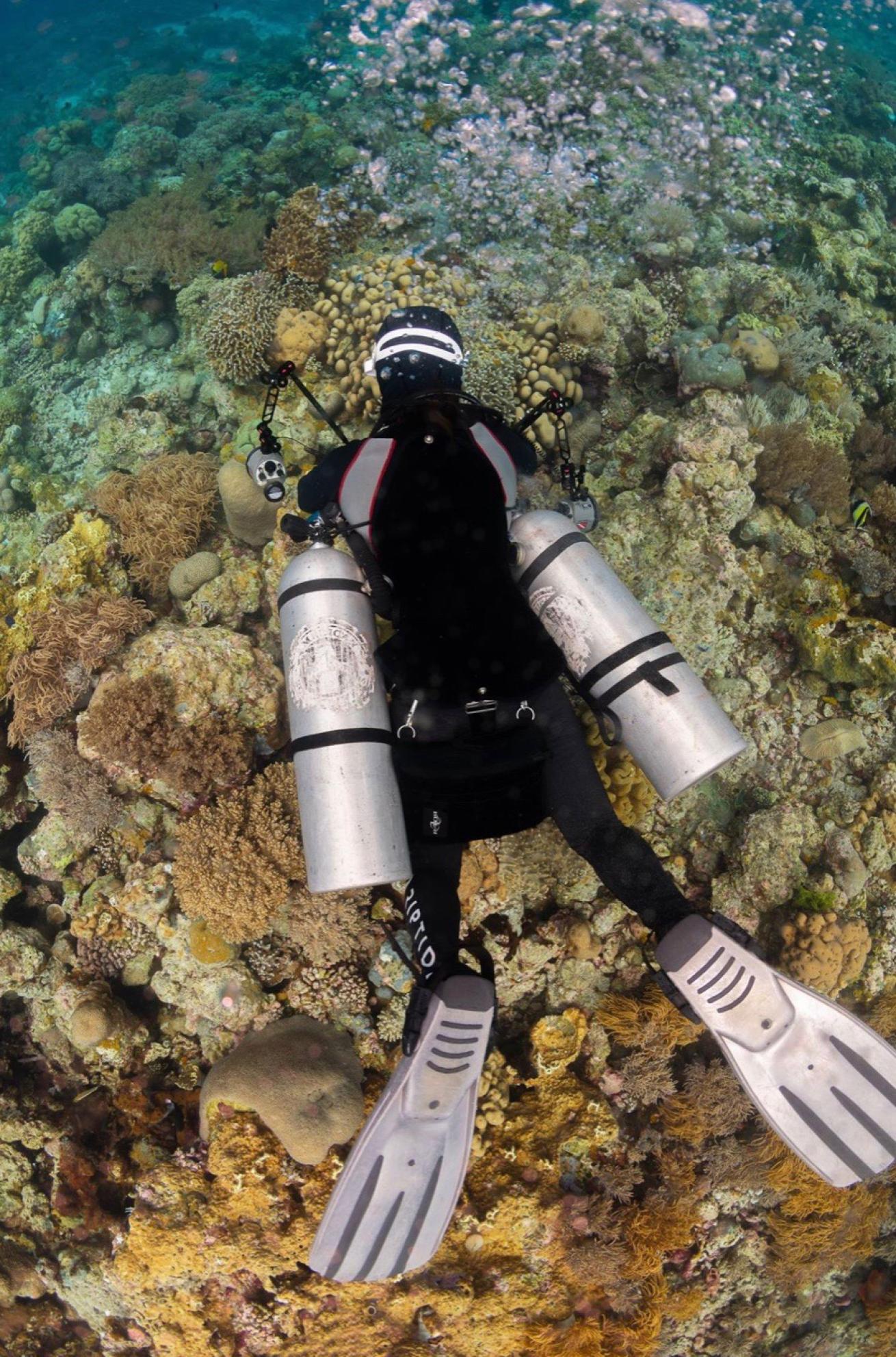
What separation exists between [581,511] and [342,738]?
6.60ft

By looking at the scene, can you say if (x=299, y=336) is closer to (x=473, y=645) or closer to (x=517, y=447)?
(x=517, y=447)

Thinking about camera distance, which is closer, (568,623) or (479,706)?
(479,706)

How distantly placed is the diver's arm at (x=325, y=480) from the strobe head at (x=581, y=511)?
1302mm

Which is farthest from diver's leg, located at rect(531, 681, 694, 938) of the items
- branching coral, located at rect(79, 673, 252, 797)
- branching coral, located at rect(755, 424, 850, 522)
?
branching coral, located at rect(755, 424, 850, 522)

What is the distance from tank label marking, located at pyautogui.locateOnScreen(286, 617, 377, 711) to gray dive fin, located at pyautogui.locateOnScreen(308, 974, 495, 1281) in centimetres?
146

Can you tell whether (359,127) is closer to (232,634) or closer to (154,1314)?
(232,634)

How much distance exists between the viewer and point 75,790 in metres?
4.49

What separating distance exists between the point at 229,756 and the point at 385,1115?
225 cm

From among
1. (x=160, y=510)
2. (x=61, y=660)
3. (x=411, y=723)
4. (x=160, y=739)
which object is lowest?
(x=160, y=739)

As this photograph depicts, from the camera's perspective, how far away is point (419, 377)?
3783 millimetres

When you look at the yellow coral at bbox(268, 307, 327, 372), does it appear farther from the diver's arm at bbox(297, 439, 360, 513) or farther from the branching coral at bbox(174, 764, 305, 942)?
the branching coral at bbox(174, 764, 305, 942)

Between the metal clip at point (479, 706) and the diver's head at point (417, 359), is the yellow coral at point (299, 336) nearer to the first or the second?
the diver's head at point (417, 359)

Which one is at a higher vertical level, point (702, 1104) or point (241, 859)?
point (241, 859)

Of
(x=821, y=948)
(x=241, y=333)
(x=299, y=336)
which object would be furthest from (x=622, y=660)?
(x=241, y=333)
